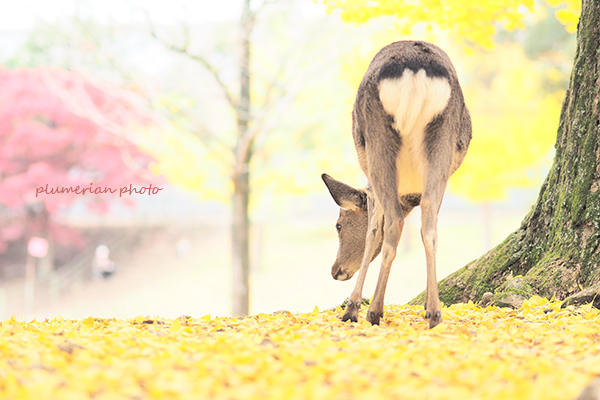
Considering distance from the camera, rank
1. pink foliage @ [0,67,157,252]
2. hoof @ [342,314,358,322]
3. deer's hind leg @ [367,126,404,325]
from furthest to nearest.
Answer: pink foliage @ [0,67,157,252] < hoof @ [342,314,358,322] < deer's hind leg @ [367,126,404,325]

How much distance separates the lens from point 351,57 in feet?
28.6

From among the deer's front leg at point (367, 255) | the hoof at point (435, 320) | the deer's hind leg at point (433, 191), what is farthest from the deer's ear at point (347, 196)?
the hoof at point (435, 320)

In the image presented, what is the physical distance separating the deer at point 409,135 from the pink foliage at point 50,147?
1199 centimetres

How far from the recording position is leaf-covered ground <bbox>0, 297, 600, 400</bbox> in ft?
6.26

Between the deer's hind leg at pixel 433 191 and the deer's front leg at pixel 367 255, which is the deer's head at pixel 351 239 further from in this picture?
the deer's hind leg at pixel 433 191

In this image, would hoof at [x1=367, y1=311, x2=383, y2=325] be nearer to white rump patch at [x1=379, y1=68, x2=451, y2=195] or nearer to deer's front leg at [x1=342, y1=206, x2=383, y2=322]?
deer's front leg at [x1=342, y1=206, x2=383, y2=322]

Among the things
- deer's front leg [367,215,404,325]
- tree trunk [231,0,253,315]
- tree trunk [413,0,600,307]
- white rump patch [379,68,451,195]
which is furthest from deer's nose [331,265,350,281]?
tree trunk [231,0,253,315]

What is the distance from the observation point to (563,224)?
4395 mm

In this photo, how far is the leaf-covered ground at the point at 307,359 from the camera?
75.1 inches

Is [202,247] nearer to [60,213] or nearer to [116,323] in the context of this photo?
[60,213]

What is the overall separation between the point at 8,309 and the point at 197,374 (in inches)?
632

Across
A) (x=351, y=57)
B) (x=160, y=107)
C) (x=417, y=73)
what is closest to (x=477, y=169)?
(x=351, y=57)

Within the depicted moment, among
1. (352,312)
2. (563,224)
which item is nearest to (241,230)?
(352,312)

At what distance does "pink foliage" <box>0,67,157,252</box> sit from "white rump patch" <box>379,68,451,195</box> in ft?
39.8
